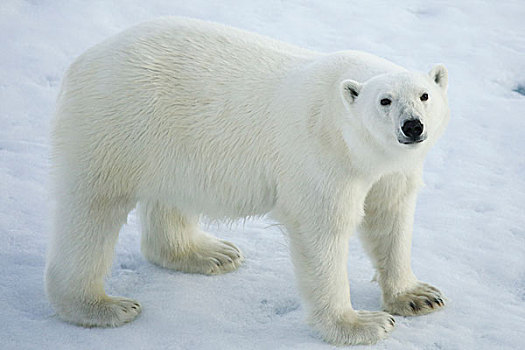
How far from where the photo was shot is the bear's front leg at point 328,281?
3.88 metres

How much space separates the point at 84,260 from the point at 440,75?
2328 millimetres

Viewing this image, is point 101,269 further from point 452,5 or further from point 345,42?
point 452,5

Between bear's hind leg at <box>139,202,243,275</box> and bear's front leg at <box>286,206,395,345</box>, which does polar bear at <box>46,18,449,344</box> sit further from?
bear's hind leg at <box>139,202,243,275</box>

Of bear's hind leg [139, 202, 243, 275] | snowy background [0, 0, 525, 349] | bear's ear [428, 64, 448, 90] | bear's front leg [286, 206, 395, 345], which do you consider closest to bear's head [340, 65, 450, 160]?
bear's ear [428, 64, 448, 90]

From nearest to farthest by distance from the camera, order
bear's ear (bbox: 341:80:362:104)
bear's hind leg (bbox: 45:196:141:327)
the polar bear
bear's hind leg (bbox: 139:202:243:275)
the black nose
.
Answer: the black nose, bear's ear (bbox: 341:80:362:104), the polar bear, bear's hind leg (bbox: 45:196:141:327), bear's hind leg (bbox: 139:202:243:275)

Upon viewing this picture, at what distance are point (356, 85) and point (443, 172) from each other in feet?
10.1

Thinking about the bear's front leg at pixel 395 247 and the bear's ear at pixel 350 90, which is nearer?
the bear's ear at pixel 350 90

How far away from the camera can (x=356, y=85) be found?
11.8 ft

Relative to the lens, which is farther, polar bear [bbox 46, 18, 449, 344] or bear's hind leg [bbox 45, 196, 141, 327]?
bear's hind leg [bbox 45, 196, 141, 327]

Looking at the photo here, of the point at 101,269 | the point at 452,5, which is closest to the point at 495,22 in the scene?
the point at 452,5

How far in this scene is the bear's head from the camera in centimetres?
339

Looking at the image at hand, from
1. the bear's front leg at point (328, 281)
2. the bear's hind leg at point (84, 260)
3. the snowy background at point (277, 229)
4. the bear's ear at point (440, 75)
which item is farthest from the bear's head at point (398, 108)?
the bear's hind leg at point (84, 260)

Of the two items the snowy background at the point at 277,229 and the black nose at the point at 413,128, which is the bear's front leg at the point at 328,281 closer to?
the snowy background at the point at 277,229

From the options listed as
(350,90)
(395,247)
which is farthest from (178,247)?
(350,90)
